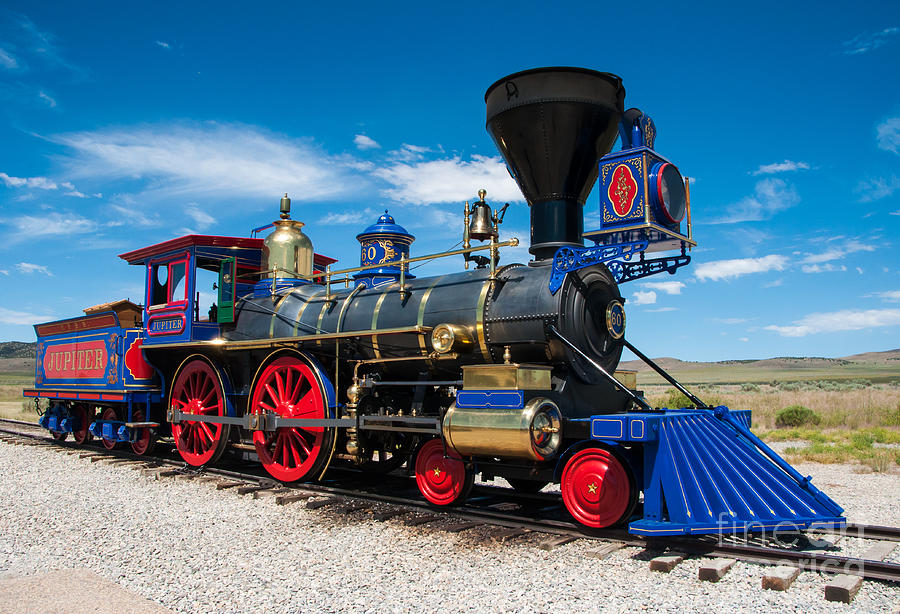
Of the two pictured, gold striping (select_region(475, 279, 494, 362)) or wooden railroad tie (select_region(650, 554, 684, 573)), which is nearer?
wooden railroad tie (select_region(650, 554, 684, 573))

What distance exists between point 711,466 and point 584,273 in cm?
218

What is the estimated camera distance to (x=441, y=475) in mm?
6805

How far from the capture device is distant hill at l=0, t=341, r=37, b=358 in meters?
121

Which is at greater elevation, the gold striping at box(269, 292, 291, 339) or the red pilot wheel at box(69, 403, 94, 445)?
the gold striping at box(269, 292, 291, 339)

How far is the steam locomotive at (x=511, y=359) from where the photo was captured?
5.55 metres

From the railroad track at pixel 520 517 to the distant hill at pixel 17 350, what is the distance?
5197 inches

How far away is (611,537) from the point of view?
549 centimetres

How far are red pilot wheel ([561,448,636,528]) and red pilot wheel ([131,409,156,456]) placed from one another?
7.70m

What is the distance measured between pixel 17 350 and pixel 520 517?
144006 mm

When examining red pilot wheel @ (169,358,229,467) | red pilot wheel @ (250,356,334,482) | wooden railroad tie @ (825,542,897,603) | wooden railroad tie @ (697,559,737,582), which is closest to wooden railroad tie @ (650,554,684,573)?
wooden railroad tie @ (697,559,737,582)

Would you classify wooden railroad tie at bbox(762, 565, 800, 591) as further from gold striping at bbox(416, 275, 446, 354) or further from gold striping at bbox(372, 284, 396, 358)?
gold striping at bbox(372, 284, 396, 358)

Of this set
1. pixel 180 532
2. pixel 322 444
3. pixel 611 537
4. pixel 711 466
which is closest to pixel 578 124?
pixel 711 466

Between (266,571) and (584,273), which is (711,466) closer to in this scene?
(584,273)

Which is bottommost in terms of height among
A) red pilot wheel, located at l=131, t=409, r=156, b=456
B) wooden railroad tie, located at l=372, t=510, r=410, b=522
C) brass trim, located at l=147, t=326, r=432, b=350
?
wooden railroad tie, located at l=372, t=510, r=410, b=522
